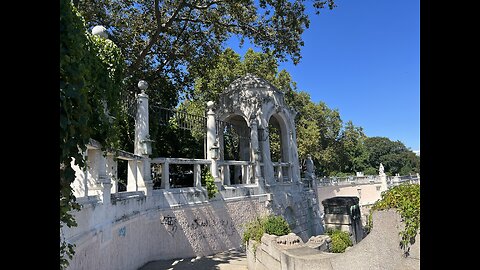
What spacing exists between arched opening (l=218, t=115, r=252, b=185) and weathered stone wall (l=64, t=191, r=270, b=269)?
1.18 meters

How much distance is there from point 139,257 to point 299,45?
9.20 metres

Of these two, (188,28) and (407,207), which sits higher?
(188,28)

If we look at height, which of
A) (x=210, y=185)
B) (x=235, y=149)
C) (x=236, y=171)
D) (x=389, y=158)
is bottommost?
(x=210, y=185)

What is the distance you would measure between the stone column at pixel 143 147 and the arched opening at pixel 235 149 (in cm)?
328

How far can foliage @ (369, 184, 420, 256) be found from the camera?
4066 millimetres

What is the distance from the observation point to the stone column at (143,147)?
893cm

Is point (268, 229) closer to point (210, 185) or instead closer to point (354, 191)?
point (210, 185)

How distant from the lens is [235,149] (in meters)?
19.0

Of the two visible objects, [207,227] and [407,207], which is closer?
[407,207]

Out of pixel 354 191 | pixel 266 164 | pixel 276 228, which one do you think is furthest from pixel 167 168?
pixel 354 191

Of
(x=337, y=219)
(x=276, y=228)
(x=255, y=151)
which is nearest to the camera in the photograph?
(x=276, y=228)

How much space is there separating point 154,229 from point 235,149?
10.1 metres

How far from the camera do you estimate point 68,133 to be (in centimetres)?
257
